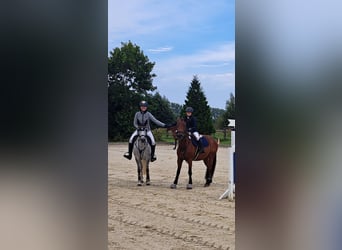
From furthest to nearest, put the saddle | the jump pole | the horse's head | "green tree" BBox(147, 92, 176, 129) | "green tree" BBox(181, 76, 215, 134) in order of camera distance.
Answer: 1. "green tree" BBox(147, 92, 176, 129)
2. "green tree" BBox(181, 76, 215, 134)
3. the saddle
4. the horse's head
5. the jump pole

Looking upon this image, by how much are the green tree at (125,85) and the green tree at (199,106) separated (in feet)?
4.62

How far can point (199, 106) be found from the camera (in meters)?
9.78

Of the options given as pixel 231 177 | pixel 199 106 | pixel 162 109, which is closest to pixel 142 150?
pixel 231 177

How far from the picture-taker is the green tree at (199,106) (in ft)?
31.7

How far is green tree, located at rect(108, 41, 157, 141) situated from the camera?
10141mm

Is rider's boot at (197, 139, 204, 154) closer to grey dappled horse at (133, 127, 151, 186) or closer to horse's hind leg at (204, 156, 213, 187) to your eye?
horse's hind leg at (204, 156, 213, 187)

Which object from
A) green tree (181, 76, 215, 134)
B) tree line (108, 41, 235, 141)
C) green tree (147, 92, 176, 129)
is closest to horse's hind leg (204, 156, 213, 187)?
tree line (108, 41, 235, 141)

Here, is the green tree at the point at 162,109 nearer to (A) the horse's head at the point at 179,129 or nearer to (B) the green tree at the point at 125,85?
(B) the green tree at the point at 125,85

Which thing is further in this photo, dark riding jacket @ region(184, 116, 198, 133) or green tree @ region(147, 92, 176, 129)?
green tree @ region(147, 92, 176, 129)

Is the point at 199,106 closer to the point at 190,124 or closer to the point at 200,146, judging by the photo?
the point at 200,146

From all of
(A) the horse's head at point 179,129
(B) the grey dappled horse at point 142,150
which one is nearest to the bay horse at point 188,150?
(A) the horse's head at point 179,129
